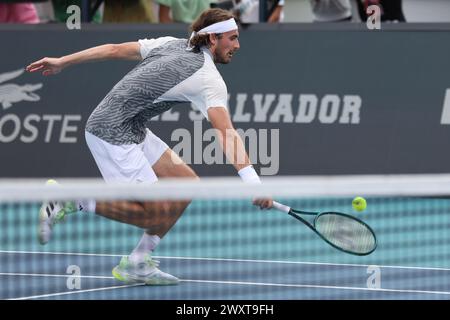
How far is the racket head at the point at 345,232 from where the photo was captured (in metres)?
6.64

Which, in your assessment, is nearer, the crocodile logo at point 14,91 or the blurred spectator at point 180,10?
the crocodile logo at point 14,91

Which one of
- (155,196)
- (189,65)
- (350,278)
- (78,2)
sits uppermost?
(78,2)

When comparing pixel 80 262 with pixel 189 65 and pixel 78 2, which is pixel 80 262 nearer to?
pixel 189 65

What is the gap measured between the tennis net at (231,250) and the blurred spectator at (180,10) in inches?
85.6

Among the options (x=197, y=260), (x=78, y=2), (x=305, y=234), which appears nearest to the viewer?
(x=197, y=260)

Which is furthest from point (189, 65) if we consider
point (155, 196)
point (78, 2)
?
point (78, 2)

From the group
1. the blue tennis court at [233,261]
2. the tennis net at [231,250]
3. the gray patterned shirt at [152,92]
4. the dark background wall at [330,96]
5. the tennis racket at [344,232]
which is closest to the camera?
the tennis net at [231,250]

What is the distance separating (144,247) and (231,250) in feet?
2.81

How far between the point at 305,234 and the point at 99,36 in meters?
2.98

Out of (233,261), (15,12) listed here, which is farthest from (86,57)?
(15,12)

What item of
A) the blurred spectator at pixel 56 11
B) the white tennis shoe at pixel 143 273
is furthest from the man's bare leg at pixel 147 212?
the blurred spectator at pixel 56 11

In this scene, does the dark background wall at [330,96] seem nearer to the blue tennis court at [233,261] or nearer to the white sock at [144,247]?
the blue tennis court at [233,261]

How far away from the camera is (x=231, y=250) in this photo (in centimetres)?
769

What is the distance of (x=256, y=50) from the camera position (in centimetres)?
1027
